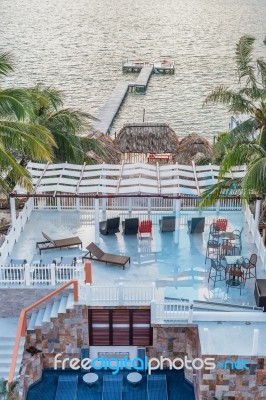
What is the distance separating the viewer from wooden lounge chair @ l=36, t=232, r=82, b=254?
19.9 meters

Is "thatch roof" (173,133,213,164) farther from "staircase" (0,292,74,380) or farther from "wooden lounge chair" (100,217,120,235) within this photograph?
"staircase" (0,292,74,380)

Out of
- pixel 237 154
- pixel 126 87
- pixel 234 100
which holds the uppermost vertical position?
pixel 234 100

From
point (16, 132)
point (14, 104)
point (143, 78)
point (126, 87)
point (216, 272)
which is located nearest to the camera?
point (16, 132)

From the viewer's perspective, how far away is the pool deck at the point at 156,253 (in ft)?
58.6

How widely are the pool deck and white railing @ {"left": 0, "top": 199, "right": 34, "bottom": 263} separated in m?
0.24

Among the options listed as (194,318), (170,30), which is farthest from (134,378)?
(170,30)

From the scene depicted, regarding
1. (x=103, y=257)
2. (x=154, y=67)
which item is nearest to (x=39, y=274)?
A: (x=103, y=257)

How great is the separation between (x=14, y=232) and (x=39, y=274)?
10.5ft

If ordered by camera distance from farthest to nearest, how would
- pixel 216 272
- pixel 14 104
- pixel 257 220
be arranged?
pixel 257 220
pixel 14 104
pixel 216 272

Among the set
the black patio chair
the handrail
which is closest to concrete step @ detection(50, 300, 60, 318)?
the handrail

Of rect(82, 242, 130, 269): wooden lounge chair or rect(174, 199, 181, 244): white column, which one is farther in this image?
rect(174, 199, 181, 244): white column

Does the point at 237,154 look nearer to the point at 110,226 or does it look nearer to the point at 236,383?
the point at 110,226

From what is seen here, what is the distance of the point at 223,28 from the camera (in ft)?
353

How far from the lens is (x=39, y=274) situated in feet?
58.2
